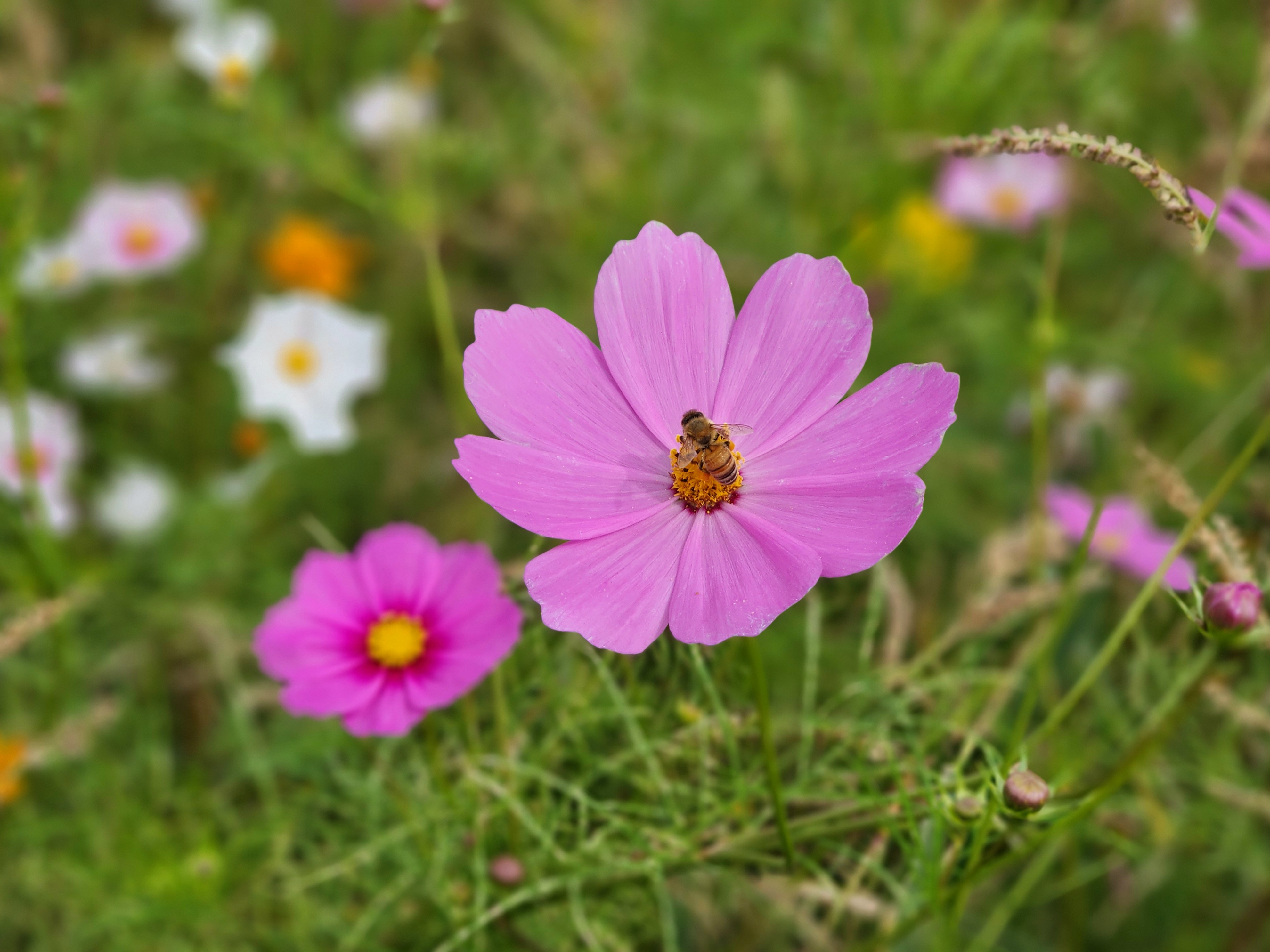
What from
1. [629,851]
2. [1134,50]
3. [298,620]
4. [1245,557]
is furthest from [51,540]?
[1134,50]

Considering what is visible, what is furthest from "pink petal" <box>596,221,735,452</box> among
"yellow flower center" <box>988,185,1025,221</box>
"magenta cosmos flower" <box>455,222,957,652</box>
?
"yellow flower center" <box>988,185,1025,221</box>

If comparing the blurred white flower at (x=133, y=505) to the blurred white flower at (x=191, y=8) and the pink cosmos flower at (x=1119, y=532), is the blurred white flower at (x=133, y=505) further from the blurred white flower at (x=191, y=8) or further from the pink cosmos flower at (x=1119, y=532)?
the pink cosmos flower at (x=1119, y=532)

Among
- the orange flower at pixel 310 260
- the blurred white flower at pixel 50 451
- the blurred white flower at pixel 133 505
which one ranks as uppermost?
the orange flower at pixel 310 260

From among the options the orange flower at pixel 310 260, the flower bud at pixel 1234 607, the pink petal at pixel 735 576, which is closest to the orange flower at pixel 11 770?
the pink petal at pixel 735 576

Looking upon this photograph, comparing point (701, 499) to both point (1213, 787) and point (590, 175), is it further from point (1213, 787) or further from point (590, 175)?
point (590, 175)

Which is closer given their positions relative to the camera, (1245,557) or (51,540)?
(1245,557)

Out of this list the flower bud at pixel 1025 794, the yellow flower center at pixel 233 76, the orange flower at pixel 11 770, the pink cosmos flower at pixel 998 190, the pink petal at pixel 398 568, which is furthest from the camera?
the pink cosmos flower at pixel 998 190
